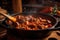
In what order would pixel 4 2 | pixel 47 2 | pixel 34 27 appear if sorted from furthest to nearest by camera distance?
pixel 47 2, pixel 4 2, pixel 34 27

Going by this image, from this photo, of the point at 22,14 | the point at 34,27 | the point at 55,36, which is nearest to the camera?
the point at 34,27

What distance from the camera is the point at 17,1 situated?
307cm

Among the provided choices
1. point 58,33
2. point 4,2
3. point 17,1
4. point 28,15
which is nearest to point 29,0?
point 4,2

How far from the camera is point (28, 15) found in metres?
1.75

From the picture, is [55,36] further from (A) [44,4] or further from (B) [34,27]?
(A) [44,4]

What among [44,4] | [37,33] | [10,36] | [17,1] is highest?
[37,33]

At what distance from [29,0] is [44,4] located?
1.56 feet

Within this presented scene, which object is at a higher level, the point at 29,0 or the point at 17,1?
the point at 17,1

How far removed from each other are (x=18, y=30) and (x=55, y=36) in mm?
482

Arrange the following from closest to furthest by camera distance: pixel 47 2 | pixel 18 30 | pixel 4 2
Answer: pixel 18 30, pixel 4 2, pixel 47 2

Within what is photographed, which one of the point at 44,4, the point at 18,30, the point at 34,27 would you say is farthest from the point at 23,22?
the point at 44,4

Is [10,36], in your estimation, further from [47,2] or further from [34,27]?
[47,2]

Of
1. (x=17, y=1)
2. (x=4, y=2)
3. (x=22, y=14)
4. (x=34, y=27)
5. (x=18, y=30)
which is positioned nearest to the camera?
(x=18, y=30)

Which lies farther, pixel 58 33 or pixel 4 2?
pixel 4 2
